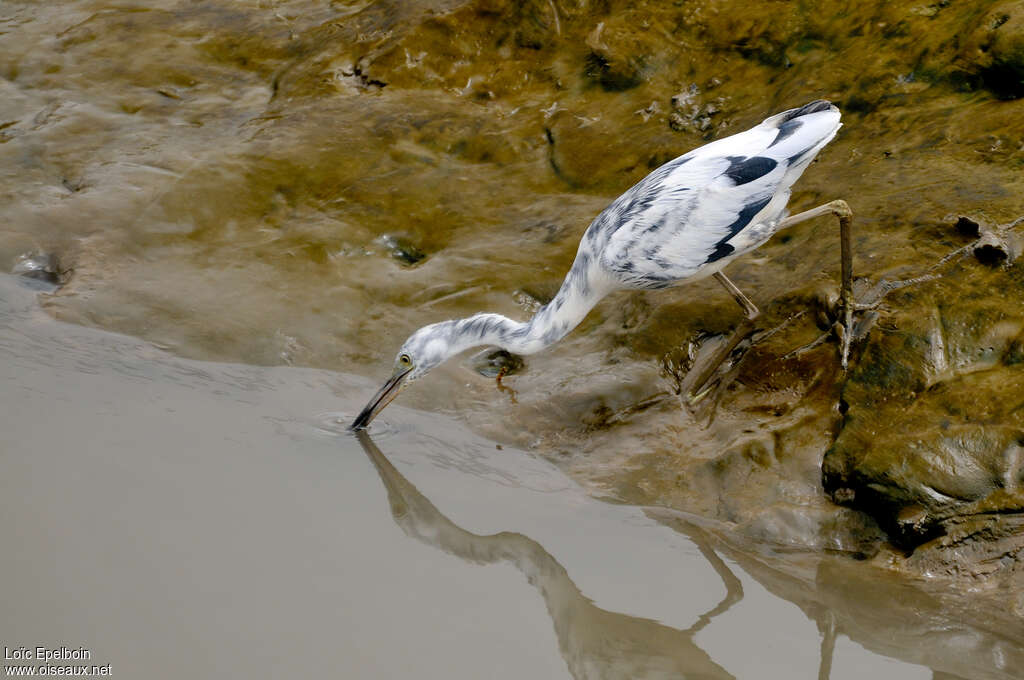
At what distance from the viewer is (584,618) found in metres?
4.22

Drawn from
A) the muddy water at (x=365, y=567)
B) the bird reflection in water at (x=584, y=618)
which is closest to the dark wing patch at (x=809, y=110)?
the muddy water at (x=365, y=567)

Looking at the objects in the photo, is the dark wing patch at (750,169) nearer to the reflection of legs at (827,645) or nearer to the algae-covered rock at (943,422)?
the algae-covered rock at (943,422)

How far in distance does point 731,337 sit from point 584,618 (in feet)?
6.40

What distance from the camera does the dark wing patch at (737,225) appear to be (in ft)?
17.5

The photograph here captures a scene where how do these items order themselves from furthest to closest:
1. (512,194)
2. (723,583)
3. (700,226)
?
(512,194), (700,226), (723,583)

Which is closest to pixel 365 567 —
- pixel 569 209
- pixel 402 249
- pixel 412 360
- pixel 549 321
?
pixel 412 360

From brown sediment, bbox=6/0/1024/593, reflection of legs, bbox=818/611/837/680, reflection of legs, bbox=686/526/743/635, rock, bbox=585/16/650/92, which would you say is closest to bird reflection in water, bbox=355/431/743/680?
reflection of legs, bbox=686/526/743/635

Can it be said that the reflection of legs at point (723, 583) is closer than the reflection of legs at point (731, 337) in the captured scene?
Yes

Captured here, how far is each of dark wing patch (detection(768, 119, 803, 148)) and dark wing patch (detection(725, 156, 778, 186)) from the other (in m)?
0.10

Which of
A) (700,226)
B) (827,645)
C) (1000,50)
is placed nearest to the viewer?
(827,645)

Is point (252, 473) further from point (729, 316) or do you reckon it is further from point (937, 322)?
point (937, 322)

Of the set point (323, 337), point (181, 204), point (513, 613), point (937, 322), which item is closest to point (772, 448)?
point (937, 322)

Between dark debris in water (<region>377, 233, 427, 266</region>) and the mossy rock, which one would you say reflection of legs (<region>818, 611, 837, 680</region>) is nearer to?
the mossy rock

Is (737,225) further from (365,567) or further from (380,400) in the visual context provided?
(365,567)
